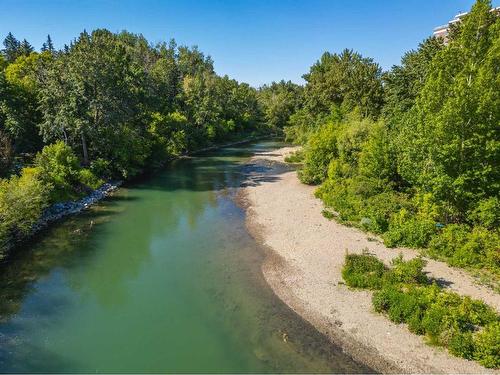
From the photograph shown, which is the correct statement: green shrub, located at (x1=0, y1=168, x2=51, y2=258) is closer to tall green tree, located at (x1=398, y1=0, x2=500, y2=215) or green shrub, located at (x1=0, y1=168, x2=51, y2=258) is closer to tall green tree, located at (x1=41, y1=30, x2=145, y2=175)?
tall green tree, located at (x1=41, y1=30, x2=145, y2=175)

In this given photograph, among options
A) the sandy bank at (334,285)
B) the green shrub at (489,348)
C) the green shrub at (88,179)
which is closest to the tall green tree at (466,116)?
the sandy bank at (334,285)

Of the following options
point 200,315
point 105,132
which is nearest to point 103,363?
point 200,315

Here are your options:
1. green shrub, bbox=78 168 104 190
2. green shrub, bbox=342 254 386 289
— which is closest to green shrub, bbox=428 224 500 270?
green shrub, bbox=342 254 386 289

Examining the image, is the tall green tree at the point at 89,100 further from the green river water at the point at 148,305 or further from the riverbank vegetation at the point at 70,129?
the green river water at the point at 148,305

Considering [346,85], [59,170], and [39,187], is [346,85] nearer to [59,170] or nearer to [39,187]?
[59,170]

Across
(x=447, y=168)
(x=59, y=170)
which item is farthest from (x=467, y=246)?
(x=59, y=170)

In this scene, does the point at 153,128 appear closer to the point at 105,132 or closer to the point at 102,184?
the point at 105,132

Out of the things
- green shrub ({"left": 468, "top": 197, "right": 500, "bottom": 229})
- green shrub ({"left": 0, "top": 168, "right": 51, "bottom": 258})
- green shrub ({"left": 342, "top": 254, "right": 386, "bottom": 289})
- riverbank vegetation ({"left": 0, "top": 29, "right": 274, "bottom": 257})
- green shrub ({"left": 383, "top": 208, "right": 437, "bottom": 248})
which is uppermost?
riverbank vegetation ({"left": 0, "top": 29, "right": 274, "bottom": 257})
